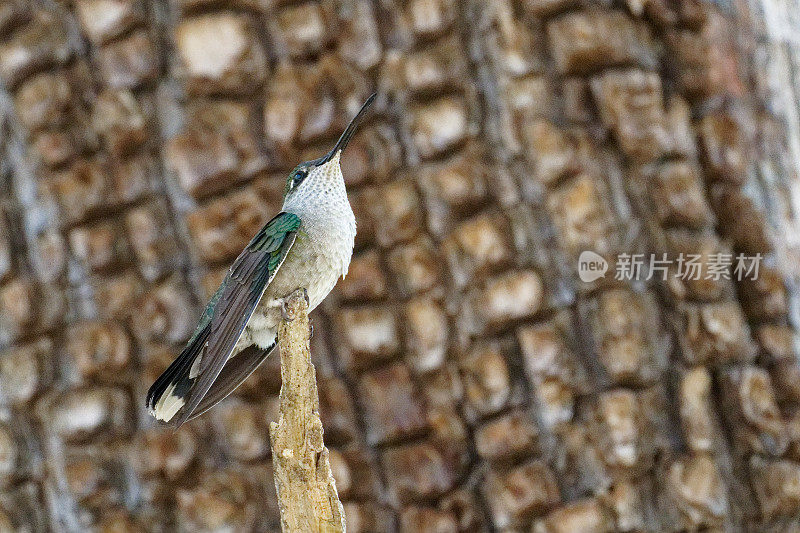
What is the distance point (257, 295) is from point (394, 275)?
0.92 m

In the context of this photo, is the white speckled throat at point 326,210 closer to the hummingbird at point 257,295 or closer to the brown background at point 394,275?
the hummingbird at point 257,295

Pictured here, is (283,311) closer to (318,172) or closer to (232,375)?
(232,375)

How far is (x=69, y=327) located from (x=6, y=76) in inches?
29.6

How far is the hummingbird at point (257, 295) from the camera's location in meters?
1.53

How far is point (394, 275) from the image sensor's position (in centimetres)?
248

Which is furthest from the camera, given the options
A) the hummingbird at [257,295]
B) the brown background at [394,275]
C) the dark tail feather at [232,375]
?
→ the brown background at [394,275]

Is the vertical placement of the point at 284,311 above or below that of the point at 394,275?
below

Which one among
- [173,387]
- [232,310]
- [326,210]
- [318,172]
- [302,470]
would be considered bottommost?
[302,470]

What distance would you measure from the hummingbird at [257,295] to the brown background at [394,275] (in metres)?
0.61

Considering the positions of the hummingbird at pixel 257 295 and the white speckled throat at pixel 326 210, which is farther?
the white speckled throat at pixel 326 210

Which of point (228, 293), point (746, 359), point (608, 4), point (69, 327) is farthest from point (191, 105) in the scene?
point (746, 359)

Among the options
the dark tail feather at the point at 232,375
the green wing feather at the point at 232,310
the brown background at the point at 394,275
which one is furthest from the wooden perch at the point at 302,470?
the brown background at the point at 394,275

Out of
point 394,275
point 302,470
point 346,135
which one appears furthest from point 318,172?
point 302,470

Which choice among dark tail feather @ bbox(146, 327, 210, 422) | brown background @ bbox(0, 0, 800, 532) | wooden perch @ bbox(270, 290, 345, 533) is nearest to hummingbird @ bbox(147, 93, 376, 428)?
dark tail feather @ bbox(146, 327, 210, 422)
